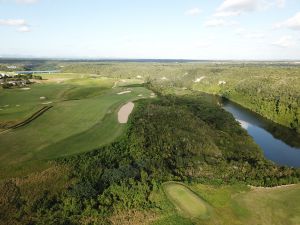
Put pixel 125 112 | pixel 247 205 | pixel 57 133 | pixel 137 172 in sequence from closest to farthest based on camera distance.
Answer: pixel 247 205 < pixel 137 172 < pixel 57 133 < pixel 125 112

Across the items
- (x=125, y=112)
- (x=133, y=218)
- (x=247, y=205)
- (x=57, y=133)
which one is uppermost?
(x=57, y=133)

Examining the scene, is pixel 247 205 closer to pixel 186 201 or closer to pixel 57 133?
pixel 186 201

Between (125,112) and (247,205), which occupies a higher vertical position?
(125,112)

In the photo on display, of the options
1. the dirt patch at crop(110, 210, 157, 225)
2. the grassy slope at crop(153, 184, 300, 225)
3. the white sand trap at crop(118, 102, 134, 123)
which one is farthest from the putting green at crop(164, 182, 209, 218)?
the white sand trap at crop(118, 102, 134, 123)

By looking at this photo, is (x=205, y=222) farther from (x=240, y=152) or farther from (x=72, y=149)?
(x=240, y=152)

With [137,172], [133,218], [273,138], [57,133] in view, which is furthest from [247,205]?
[273,138]

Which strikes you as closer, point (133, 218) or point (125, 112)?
point (133, 218)
